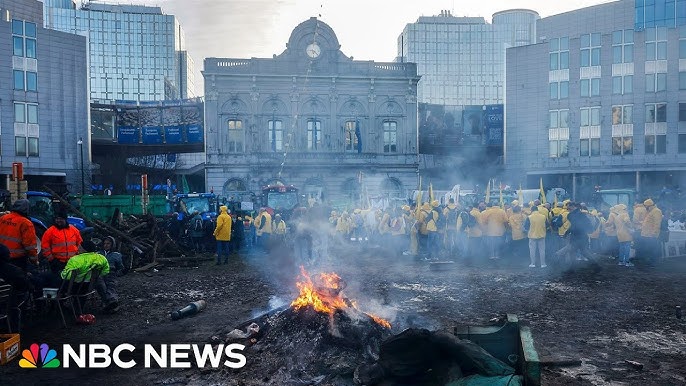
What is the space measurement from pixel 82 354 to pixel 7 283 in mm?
1906

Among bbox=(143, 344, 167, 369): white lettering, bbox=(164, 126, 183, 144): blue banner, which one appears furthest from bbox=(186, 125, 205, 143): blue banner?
bbox=(143, 344, 167, 369): white lettering

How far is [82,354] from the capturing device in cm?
738

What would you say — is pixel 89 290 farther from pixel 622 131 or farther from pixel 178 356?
pixel 622 131

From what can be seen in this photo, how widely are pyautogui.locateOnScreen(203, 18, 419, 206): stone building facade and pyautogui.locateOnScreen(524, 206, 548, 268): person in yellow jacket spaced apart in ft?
91.3

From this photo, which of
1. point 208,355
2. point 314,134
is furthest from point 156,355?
point 314,134

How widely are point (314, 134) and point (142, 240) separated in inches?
1147

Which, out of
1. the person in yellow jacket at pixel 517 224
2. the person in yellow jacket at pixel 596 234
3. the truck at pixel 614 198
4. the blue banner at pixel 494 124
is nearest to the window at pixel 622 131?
the blue banner at pixel 494 124

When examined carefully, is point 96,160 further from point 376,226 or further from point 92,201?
point 376,226

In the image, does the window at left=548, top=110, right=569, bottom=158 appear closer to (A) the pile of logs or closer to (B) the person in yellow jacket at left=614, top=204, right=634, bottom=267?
(B) the person in yellow jacket at left=614, top=204, right=634, bottom=267

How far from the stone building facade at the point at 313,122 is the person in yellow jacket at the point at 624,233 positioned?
28346 mm

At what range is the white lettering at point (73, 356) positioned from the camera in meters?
7.03

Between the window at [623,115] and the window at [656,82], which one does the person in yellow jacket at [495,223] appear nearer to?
the window at [623,115]


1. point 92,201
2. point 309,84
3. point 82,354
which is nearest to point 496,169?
point 309,84

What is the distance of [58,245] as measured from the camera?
934 centimetres
